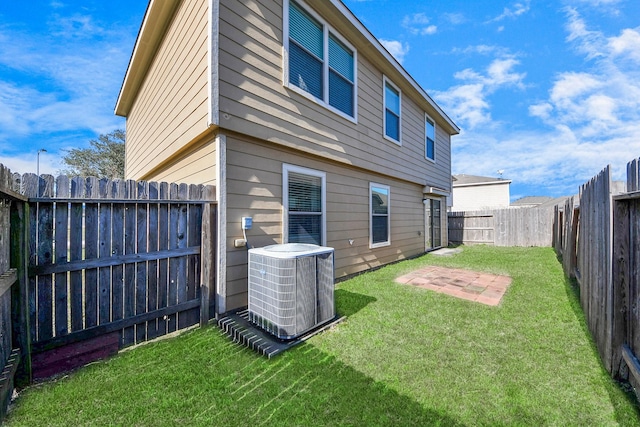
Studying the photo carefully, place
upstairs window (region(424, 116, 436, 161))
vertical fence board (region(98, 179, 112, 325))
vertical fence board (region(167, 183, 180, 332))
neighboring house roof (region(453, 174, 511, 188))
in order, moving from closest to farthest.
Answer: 1. vertical fence board (region(98, 179, 112, 325))
2. vertical fence board (region(167, 183, 180, 332))
3. upstairs window (region(424, 116, 436, 161))
4. neighboring house roof (region(453, 174, 511, 188))

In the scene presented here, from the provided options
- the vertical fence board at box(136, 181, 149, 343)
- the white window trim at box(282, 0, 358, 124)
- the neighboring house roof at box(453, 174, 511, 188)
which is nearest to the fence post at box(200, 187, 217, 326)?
the vertical fence board at box(136, 181, 149, 343)

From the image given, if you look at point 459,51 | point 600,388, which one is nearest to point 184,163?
point 600,388

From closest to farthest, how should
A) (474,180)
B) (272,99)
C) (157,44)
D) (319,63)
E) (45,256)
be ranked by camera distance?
(45,256) < (272,99) < (319,63) < (157,44) < (474,180)

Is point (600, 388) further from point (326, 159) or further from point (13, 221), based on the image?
point (13, 221)

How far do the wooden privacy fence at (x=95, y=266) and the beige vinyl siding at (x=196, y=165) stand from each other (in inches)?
15.7

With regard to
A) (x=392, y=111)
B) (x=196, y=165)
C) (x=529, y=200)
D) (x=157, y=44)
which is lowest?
(x=196, y=165)

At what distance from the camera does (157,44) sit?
17.6 feet

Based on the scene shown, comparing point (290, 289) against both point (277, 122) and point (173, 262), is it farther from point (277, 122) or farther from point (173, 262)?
point (277, 122)

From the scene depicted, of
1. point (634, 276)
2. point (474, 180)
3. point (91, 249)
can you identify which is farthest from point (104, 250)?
point (474, 180)

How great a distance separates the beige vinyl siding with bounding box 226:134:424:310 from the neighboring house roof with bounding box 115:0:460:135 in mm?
1542

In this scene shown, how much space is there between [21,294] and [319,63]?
491 centimetres

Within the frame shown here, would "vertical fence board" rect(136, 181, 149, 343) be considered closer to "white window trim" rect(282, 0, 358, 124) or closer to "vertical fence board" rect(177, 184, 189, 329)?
"vertical fence board" rect(177, 184, 189, 329)

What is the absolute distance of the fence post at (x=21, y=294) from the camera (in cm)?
207

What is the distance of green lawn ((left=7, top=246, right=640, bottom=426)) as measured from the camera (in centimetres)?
174
